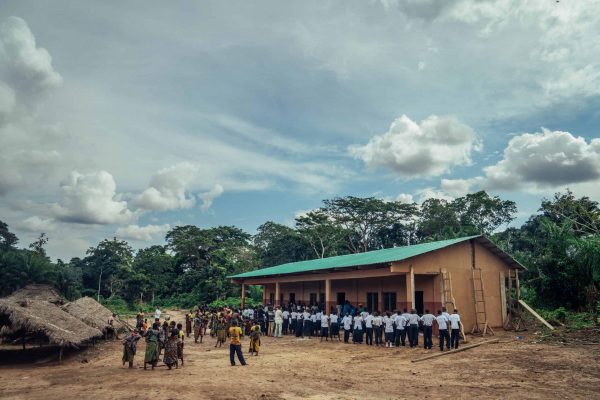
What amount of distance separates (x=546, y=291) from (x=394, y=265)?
428 inches

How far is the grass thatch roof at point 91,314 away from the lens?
19219 millimetres

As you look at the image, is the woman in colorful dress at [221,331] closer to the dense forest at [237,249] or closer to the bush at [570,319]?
the bush at [570,319]

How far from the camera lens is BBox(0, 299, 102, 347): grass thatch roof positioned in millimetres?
15086

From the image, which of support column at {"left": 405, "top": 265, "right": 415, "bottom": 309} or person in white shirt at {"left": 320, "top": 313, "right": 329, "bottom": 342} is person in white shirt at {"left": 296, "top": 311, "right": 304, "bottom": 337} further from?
support column at {"left": 405, "top": 265, "right": 415, "bottom": 309}

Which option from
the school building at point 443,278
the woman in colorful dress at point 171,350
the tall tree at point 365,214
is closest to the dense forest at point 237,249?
the tall tree at point 365,214

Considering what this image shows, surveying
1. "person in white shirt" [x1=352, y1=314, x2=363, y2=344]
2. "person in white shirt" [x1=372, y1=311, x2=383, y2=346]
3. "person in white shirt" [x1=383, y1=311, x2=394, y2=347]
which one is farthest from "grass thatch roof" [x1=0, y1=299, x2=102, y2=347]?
"person in white shirt" [x1=383, y1=311, x2=394, y2=347]

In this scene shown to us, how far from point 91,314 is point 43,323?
5.04 m

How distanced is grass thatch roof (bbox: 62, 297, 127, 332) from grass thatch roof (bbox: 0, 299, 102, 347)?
78.1 inches

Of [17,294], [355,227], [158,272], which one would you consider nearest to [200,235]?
[158,272]

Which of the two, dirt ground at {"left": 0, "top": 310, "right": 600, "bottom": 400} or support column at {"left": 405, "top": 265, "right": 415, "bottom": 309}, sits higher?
support column at {"left": 405, "top": 265, "right": 415, "bottom": 309}

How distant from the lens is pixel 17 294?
2428 cm

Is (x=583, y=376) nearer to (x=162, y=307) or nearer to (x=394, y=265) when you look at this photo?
(x=394, y=265)

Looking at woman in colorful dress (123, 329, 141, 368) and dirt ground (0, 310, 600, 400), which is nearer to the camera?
dirt ground (0, 310, 600, 400)

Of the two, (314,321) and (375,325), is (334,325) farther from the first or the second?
(375,325)
